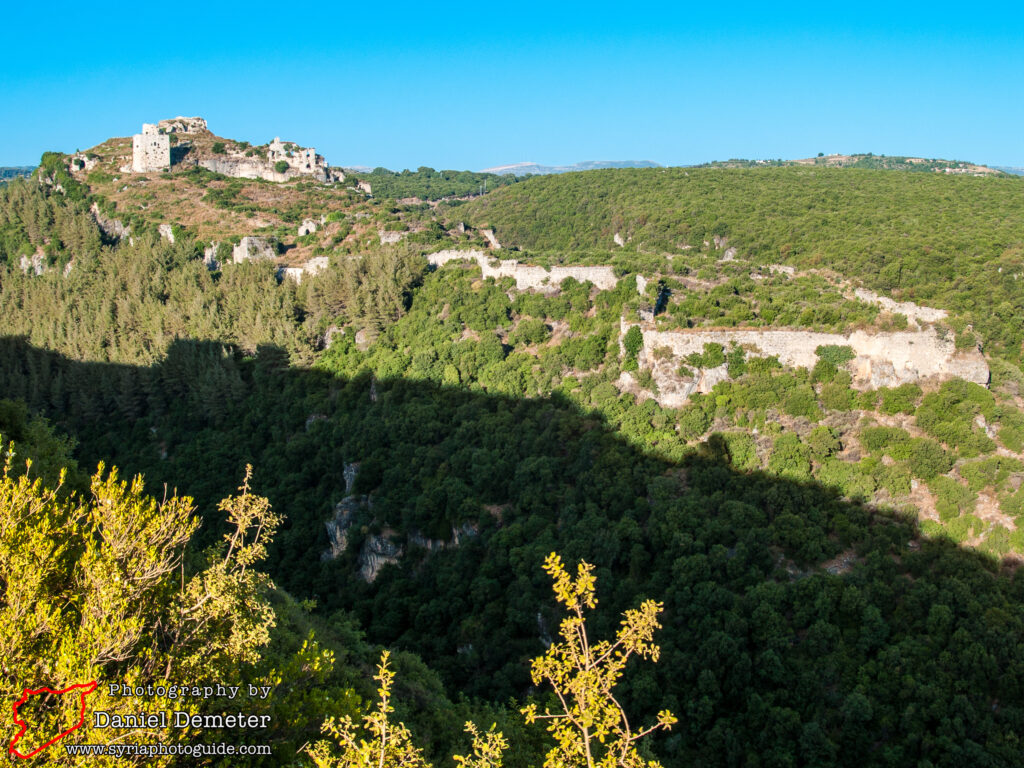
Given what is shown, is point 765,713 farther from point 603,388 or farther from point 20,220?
point 20,220

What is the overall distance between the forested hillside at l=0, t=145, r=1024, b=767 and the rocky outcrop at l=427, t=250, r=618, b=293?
445mm

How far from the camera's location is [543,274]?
120 ft

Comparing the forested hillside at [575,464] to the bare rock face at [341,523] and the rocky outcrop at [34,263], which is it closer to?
the bare rock face at [341,523]

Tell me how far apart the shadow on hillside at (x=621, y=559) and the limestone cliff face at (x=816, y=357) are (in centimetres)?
348

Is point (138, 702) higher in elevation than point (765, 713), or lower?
higher

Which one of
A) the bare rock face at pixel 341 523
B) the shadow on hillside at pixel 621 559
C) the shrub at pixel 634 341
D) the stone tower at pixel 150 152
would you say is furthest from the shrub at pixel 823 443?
the stone tower at pixel 150 152

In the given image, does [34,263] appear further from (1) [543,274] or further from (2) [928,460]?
(2) [928,460]

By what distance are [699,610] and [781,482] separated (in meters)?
5.87

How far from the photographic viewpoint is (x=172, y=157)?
68500 mm

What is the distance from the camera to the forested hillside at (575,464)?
16953 mm

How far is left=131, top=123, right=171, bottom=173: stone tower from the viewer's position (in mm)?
66250

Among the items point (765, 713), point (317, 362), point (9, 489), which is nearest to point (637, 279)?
point (317, 362)

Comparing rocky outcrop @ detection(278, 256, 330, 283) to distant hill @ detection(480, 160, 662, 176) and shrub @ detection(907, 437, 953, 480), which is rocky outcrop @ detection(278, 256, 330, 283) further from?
distant hill @ detection(480, 160, 662, 176)

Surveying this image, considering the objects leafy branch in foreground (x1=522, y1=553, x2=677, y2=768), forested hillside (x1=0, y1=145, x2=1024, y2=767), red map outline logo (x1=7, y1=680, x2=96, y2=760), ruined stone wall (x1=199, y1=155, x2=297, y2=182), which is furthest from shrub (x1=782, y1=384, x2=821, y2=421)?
ruined stone wall (x1=199, y1=155, x2=297, y2=182)
